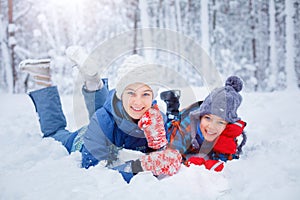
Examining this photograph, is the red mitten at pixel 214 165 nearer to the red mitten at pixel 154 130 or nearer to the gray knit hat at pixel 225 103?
the red mitten at pixel 154 130

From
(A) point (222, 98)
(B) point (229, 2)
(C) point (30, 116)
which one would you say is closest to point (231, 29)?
(B) point (229, 2)

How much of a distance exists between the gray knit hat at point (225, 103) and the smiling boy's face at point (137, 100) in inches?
18.9

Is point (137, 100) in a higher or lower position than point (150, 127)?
higher

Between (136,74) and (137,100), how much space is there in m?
0.22

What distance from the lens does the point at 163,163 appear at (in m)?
1.63

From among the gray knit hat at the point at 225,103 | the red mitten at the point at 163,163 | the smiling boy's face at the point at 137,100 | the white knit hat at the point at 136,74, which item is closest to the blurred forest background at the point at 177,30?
the gray knit hat at the point at 225,103

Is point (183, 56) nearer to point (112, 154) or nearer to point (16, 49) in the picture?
point (16, 49)

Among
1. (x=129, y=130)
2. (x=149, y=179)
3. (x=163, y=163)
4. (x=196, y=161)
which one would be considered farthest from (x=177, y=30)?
(x=149, y=179)

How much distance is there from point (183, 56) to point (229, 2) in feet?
11.6

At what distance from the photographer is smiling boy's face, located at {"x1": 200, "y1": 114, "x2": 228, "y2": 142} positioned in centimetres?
217

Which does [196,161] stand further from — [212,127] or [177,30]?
[177,30]

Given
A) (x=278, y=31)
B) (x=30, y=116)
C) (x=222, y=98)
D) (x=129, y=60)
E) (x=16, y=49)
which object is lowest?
(x=30, y=116)

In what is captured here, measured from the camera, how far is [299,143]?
1.99 m

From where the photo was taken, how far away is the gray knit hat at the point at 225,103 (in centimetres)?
215
